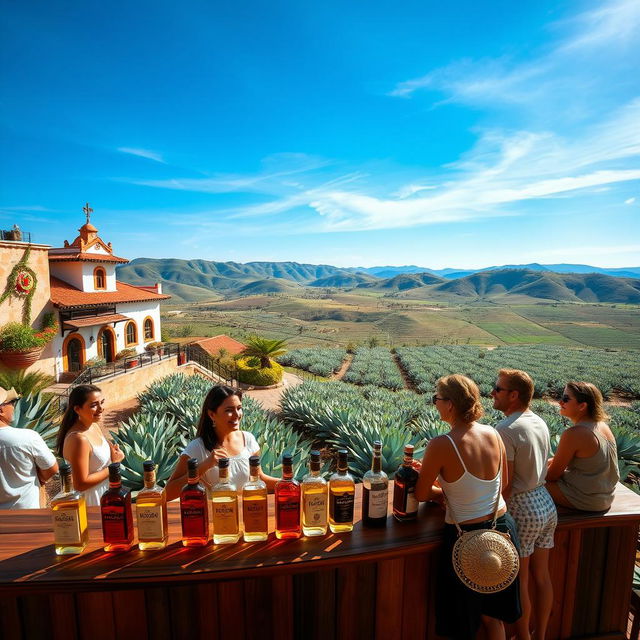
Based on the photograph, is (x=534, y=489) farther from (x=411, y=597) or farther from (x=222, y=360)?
(x=222, y=360)

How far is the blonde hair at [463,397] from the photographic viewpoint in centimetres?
197

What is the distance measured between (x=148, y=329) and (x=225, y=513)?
20.5 m

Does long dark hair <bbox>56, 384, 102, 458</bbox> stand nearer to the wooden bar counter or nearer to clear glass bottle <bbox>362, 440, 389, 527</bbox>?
the wooden bar counter

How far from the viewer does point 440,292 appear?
636ft

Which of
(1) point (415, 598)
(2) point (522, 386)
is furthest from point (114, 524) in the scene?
(2) point (522, 386)

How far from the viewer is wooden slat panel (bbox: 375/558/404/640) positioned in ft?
6.37

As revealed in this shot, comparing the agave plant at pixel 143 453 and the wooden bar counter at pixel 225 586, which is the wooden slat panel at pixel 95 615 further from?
the agave plant at pixel 143 453

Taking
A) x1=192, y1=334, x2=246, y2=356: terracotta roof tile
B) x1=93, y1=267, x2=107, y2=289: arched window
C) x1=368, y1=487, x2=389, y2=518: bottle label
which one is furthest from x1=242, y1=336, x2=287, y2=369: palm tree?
x1=368, y1=487, x2=389, y2=518: bottle label

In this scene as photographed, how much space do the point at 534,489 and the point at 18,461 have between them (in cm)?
341

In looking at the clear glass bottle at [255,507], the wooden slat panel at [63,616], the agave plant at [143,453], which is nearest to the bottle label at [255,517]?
the clear glass bottle at [255,507]

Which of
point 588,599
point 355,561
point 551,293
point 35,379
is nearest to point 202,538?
point 355,561

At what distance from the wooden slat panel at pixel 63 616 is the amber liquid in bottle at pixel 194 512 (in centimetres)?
53

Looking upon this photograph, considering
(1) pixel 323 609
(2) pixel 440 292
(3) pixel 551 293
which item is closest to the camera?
(1) pixel 323 609

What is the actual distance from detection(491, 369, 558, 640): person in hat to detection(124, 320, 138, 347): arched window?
19.4m
